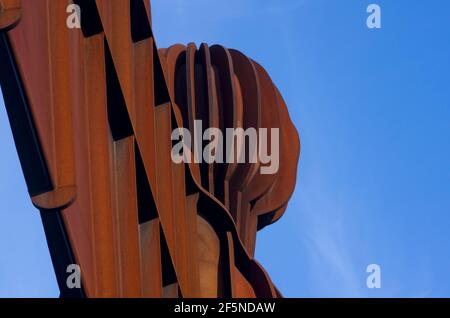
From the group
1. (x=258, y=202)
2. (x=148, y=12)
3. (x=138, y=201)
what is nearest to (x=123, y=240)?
(x=138, y=201)

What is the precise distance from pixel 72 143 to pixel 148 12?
25.5 ft

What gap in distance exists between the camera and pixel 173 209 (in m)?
21.9

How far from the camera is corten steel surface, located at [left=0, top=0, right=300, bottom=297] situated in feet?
43.7

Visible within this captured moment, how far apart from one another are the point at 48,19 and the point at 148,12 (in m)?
7.27

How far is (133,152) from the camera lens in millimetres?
18109

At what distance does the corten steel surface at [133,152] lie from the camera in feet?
43.7
